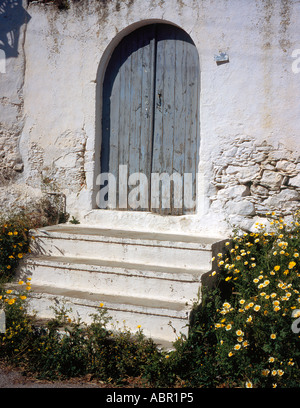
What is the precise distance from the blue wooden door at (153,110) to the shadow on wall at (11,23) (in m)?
1.38

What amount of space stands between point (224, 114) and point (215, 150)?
43 cm

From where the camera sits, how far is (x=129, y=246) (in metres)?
4.39

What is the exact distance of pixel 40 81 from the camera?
568cm

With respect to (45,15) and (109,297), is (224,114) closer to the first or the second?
(109,297)

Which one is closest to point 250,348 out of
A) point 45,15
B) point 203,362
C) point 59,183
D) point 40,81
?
point 203,362

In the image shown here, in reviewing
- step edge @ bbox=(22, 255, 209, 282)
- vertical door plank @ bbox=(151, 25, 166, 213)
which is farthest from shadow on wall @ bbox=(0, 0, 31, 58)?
step edge @ bbox=(22, 255, 209, 282)

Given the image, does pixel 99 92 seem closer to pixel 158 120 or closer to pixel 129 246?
pixel 158 120

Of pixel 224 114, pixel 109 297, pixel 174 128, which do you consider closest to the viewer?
pixel 109 297

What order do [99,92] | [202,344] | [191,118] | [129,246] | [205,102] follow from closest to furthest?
[202,344] → [129,246] → [205,102] → [191,118] → [99,92]

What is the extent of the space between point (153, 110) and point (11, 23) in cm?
240

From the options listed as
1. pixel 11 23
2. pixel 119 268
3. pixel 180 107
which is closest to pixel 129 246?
pixel 119 268

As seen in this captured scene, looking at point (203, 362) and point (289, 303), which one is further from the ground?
point (289, 303)

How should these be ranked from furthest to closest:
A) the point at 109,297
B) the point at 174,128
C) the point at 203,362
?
the point at 174,128 < the point at 109,297 < the point at 203,362

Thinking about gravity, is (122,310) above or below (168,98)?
below
